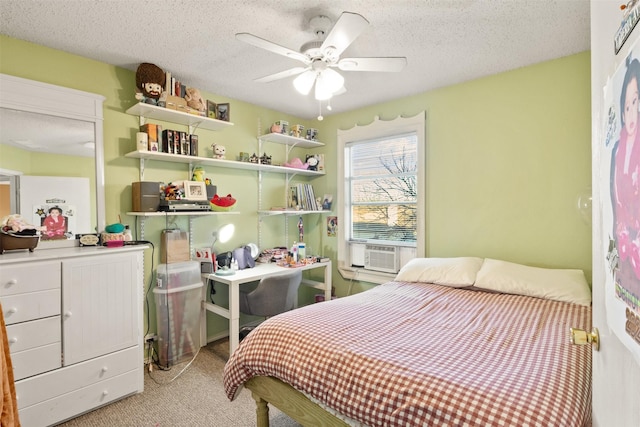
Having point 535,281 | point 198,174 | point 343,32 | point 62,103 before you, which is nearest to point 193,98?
point 198,174

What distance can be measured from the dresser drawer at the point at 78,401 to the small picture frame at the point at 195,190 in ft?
4.48

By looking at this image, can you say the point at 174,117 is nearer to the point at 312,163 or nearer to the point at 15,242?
the point at 15,242

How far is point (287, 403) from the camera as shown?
63.6 inches

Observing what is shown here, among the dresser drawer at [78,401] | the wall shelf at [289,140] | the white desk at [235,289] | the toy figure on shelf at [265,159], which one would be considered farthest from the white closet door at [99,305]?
the wall shelf at [289,140]

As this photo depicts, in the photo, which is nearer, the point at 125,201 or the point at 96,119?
the point at 96,119

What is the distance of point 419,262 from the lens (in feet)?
9.47

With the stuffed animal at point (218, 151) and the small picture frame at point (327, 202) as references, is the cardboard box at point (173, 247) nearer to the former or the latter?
the stuffed animal at point (218, 151)

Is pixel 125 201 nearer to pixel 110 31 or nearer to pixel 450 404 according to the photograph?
pixel 110 31

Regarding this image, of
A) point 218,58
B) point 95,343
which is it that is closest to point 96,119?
point 218,58

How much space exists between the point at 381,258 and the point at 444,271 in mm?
905

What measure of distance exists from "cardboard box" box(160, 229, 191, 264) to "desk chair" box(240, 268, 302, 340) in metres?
0.64

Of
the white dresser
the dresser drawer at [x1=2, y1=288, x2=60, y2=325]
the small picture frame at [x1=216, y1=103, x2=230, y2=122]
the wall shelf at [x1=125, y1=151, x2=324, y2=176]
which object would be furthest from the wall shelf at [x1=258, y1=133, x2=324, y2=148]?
the dresser drawer at [x1=2, y1=288, x2=60, y2=325]

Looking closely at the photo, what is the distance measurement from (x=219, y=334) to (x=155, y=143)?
1.91 meters

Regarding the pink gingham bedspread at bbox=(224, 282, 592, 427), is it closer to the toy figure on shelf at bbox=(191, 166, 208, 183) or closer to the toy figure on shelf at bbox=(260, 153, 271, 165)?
→ the toy figure on shelf at bbox=(191, 166, 208, 183)
